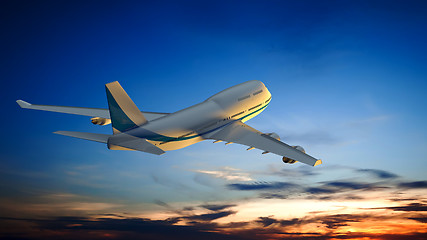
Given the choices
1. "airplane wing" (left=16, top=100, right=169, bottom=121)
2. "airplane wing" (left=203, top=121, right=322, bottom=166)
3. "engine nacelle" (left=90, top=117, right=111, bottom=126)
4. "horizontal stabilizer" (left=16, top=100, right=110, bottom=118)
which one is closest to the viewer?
"airplane wing" (left=203, top=121, right=322, bottom=166)

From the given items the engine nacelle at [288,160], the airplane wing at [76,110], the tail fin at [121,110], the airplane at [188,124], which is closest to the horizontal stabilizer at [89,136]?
the airplane at [188,124]

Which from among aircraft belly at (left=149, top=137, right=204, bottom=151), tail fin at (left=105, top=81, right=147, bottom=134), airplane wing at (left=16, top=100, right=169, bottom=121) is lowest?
aircraft belly at (left=149, top=137, right=204, bottom=151)

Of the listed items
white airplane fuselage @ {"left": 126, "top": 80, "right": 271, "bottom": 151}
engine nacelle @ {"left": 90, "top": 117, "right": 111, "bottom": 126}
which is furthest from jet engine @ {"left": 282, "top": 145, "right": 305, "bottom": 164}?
engine nacelle @ {"left": 90, "top": 117, "right": 111, "bottom": 126}

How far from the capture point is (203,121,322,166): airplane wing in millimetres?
39237

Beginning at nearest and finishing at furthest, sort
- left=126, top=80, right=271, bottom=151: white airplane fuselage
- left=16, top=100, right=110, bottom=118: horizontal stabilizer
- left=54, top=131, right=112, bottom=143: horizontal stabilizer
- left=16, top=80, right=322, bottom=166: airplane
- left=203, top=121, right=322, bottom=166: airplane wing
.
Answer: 1. left=54, top=131, right=112, bottom=143: horizontal stabilizer
2. left=16, top=80, right=322, bottom=166: airplane
3. left=203, top=121, right=322, bottom=166: airplane wing
4. left=126, top=80, right=271, bottom=151: white airplane fuselage
5. left=16, top=100, right=110, bottom=118: horizontal stabilizer

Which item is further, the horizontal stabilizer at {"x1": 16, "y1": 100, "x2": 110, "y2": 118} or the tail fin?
the horizontal stabilizer at {"x1": 16, "y1": 100, "x2": 110, "y2": 118}

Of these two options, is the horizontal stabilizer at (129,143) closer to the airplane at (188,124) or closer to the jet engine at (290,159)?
the airplane at (188,124)

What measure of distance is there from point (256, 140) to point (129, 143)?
501 inches

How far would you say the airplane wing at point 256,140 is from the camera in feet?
129

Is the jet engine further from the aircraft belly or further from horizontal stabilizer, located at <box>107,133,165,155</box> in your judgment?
horizontal stabilizer, located at <box>107,133,165,155</box>

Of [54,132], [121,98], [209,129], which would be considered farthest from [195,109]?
[54,132]

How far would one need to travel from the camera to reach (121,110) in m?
37.8

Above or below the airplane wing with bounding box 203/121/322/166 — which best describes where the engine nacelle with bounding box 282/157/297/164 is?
below

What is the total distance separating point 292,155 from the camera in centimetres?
3978
